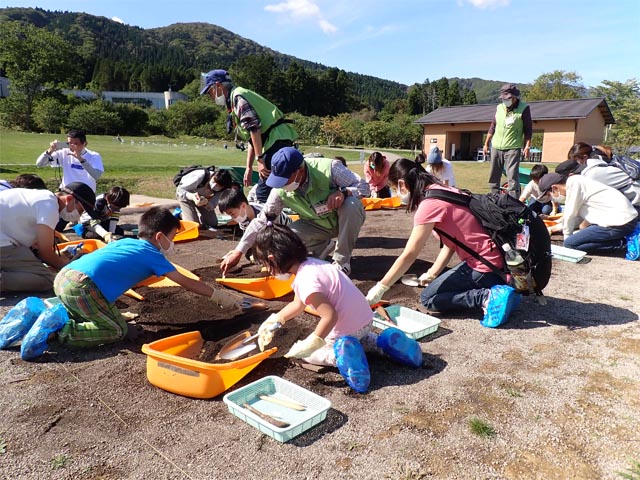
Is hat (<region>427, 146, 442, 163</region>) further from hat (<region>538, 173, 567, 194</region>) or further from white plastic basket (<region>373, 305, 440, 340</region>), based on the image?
white plastic basket (<region>373, 305, 440, 340</region>)

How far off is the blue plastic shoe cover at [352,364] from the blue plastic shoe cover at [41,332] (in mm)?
1755

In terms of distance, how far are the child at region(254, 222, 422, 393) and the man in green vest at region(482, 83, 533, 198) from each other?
4.72m

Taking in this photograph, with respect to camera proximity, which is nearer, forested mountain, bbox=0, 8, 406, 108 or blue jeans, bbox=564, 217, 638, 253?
blue jeans, bbox=564, 217, 638, 253

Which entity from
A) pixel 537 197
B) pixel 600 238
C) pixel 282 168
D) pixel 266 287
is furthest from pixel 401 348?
pixel 537 197

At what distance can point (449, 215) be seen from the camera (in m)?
3.24

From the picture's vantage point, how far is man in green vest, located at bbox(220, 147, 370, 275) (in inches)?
164

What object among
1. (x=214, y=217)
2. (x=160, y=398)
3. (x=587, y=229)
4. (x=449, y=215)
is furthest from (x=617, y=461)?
(x=214, y=217)

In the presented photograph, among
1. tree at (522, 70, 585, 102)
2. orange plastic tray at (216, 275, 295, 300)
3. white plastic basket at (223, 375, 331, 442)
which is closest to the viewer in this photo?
white plastic basket at (223, 375, 331, 442)

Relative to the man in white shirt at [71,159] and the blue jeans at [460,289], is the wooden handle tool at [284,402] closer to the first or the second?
the blue jeans at [460,289]

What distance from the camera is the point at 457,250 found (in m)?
3.42

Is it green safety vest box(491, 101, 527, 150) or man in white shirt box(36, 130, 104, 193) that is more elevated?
green safety vest box(491, 101, 527, 150)

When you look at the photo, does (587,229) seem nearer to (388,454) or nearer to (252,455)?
(388,454)

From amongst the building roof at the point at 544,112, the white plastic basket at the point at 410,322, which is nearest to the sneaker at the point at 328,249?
the white plastic basket at the point at 410,322

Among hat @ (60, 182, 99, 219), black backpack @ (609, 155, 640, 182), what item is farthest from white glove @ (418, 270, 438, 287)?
hat @ (60, 182, 99, 219)
